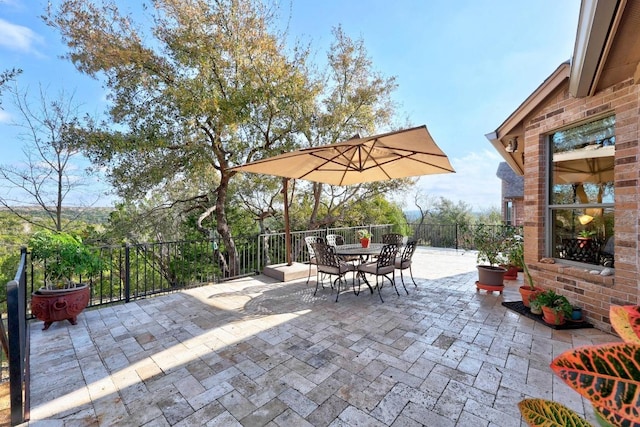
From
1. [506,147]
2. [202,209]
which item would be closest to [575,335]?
[506,147]

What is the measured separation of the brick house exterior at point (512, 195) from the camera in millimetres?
12180

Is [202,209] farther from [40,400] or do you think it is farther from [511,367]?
[511,367]

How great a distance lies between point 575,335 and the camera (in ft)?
9.86

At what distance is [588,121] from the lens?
10.8 ft

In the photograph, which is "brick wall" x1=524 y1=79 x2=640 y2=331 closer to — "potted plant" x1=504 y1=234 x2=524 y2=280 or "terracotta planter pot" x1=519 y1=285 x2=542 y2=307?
"terracotta planter pot" x1=519 y1=285 x2=542 y2=307

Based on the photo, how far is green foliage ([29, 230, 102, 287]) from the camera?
3.20m

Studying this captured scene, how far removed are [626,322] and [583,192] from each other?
12.3ft

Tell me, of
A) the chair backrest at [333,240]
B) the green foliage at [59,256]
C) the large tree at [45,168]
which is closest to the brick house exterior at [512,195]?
the chair backrest at [333,240]

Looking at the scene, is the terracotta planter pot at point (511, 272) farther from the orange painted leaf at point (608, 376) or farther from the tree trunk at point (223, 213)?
the tree trunk at point (223, 213)

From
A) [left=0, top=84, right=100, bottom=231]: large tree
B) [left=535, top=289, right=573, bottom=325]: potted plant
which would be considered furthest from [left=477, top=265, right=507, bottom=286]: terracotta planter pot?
[left=0, top=84, right=100, bottom=231]: large tree

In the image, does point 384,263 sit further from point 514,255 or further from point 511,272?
point 511,272

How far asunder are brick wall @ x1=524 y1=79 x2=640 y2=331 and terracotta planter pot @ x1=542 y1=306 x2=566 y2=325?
350mm

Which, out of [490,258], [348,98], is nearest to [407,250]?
[490,258]

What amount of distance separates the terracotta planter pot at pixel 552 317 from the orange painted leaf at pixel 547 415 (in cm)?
325
